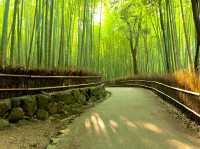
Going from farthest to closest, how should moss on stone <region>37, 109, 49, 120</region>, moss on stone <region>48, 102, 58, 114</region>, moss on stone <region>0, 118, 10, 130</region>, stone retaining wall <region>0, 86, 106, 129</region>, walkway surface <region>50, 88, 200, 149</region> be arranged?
1. moss on stone <region>48, 102, 58, 114</region>
2. moss on stone <region>37, 109, 49, 120</region>
3. stone retaining wall <region>0, 86, 106, 129</region>
4. moss on stone <region>0, 118, 10, 130</region>
5. walkway surface <region>50, 88, 200, 149</region>

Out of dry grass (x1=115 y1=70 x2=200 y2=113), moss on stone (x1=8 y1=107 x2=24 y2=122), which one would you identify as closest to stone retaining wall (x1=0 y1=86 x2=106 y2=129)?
moss on stone (x1=8 y1=107 x2=24 y2=122)

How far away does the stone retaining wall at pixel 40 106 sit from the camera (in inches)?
239

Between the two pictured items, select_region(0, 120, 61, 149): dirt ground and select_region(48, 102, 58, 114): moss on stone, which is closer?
select_region(0, 120, 61, 149): dirt ground

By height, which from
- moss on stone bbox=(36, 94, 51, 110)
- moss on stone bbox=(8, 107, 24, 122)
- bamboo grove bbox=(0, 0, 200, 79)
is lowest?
moss on stone bbox=(8, 107, 24, 122)

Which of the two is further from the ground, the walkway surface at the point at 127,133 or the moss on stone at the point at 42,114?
the moss on stone at the point at 42,114

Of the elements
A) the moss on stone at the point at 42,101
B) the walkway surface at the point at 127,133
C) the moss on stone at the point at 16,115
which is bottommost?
the walkway surface at the point at 127,133

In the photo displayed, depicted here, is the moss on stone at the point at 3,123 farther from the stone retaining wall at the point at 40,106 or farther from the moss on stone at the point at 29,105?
the moss on stone at the point at 29,105

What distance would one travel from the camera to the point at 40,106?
23.6 ft

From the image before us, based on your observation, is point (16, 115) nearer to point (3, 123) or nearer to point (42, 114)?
point (3, 123)

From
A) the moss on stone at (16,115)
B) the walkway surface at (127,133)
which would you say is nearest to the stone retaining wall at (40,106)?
the moss on stone at (16,115)

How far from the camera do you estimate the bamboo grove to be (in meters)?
10.9

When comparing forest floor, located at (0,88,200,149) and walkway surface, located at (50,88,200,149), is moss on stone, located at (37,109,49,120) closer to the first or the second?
forest floor, located at (0,88,200,149)

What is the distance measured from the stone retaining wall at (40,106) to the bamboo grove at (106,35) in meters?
0.96

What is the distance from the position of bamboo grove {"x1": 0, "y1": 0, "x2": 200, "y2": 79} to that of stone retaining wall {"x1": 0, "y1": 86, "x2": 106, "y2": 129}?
37.9 inches
